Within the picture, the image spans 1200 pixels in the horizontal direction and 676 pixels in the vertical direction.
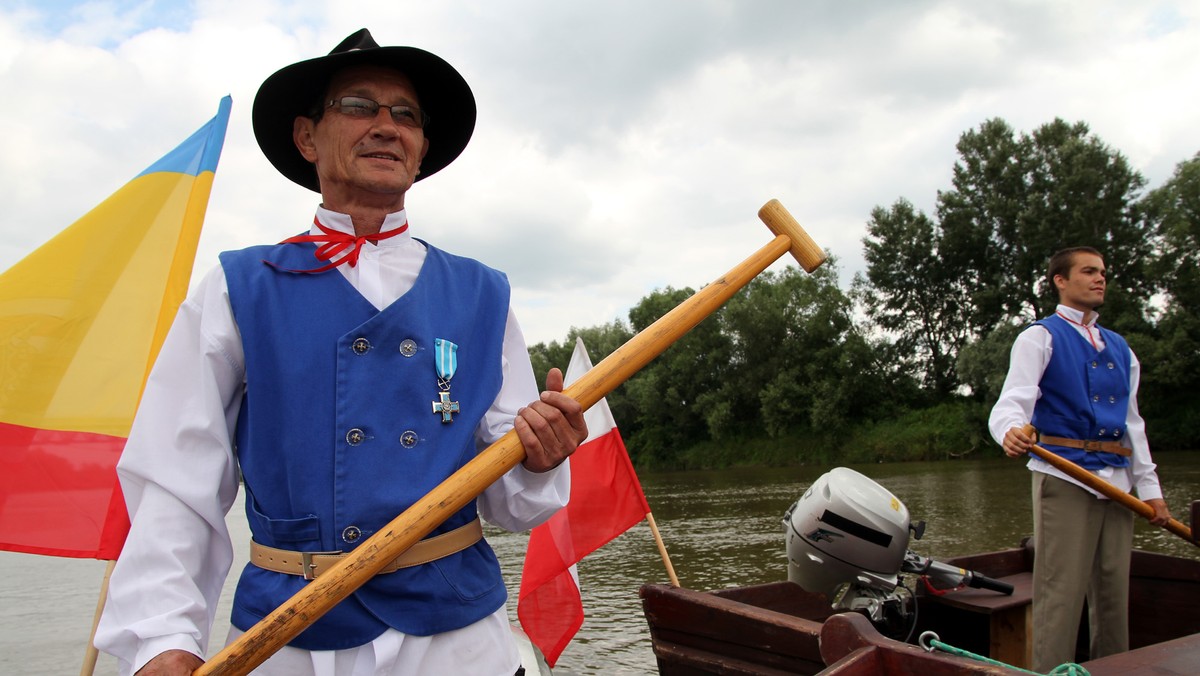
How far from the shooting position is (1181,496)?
47.4ft

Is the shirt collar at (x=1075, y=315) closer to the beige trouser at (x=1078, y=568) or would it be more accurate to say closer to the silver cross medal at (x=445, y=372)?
the beige trouser at (x=1078, y=568)

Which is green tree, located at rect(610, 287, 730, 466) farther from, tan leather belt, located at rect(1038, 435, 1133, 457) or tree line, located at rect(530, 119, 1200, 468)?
tan leather belt, located at rect(1038, 435, 1133, 457)

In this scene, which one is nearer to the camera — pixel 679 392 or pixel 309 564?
pixel 309 564

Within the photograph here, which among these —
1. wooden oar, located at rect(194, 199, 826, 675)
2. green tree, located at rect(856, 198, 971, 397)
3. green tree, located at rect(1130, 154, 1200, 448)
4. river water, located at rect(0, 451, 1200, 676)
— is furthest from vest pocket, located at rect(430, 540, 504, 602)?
green tree, located at rect(856, 198, 971, 397)

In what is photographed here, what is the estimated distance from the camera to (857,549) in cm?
373

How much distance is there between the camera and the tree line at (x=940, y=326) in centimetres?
2883

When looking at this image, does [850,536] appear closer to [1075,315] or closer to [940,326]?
[1075,315]

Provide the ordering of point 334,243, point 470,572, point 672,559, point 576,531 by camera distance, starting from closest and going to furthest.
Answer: point 470,572
point 334,243
point 576,531
point 672,559

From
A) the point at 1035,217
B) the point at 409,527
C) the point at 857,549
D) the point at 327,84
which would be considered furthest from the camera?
the point at 1035,217

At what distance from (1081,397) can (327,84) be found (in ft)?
12.1

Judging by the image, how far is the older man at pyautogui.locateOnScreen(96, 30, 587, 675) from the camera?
1.56 metres

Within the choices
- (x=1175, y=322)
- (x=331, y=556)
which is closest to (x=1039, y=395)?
(x=331, y=556)

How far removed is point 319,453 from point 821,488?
112 inches

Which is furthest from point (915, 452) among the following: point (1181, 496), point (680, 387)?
point (1181, 496)
